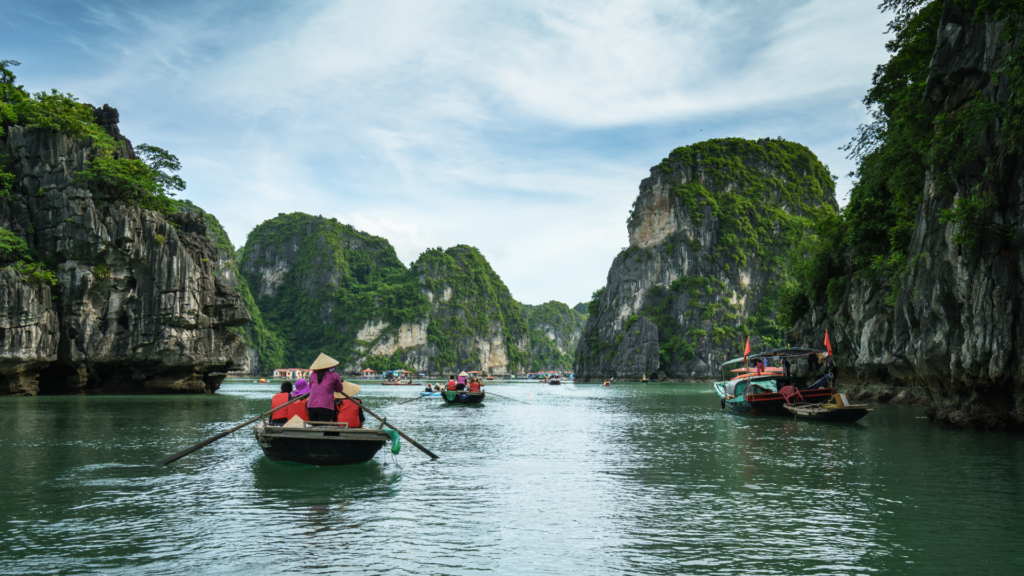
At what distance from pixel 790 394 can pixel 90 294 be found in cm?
3944

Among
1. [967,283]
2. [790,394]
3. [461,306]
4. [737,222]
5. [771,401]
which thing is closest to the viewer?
[967,283]

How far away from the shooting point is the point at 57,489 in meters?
10.9

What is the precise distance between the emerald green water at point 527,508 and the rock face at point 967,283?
1.81m

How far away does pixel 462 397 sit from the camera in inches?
1492

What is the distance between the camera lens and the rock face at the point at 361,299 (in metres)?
146

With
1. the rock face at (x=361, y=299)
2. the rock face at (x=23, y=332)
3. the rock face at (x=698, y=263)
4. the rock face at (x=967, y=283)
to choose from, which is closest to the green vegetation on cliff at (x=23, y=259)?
the rock face at (x=23, y=332)

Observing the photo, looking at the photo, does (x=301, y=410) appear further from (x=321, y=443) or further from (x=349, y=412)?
(x=321, y=443)

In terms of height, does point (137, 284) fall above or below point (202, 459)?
above

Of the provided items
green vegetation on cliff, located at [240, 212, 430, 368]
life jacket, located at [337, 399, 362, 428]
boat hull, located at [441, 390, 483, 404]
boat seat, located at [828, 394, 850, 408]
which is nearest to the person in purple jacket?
life jacket, located at [337, 399, 362, 428]

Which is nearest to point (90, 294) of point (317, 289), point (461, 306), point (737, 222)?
point (737, 222)

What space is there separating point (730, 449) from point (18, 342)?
3710 cm

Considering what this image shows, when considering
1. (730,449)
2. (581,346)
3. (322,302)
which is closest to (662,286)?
(581,346)

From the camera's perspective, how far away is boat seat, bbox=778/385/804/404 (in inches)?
1046

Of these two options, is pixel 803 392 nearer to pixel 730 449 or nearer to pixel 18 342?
pixel 730 449
